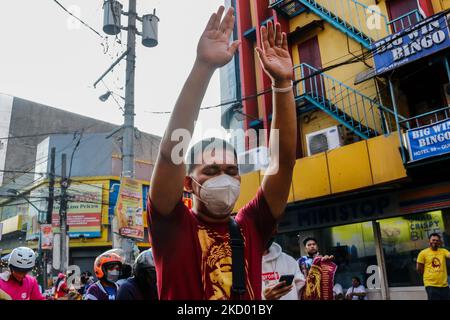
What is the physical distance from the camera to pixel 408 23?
11250mm

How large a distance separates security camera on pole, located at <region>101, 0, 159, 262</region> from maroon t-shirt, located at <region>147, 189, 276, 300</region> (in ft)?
25.3

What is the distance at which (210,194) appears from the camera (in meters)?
1.85

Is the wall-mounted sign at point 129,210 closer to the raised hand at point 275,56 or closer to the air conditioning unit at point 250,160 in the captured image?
the air conditioning unit at point 250,160

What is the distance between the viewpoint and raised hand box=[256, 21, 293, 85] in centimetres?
204

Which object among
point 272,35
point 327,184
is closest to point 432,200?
point 327,184

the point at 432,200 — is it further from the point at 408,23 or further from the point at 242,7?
the point at 242,7

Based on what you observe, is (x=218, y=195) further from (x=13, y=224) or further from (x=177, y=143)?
(x=13, y=224)

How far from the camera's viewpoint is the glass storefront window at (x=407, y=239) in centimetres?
991

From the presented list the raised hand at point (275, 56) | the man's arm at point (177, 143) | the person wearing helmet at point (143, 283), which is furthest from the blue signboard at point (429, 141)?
the man's arm at point (177, 143)

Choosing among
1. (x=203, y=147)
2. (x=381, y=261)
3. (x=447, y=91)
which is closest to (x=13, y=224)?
(x=381, y=261)

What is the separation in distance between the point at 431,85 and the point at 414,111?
837 mm

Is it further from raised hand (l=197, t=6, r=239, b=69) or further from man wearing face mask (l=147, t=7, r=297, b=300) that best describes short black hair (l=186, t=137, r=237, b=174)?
raised hand (l=197, t=6, r=239, b=69)

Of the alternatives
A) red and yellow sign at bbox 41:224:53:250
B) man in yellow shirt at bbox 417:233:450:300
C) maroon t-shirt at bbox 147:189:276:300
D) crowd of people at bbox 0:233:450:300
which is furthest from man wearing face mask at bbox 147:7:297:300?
red and yellow sign at bbox 41:224:53:250

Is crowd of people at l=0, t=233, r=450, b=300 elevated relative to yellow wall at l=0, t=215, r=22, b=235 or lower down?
lower down
